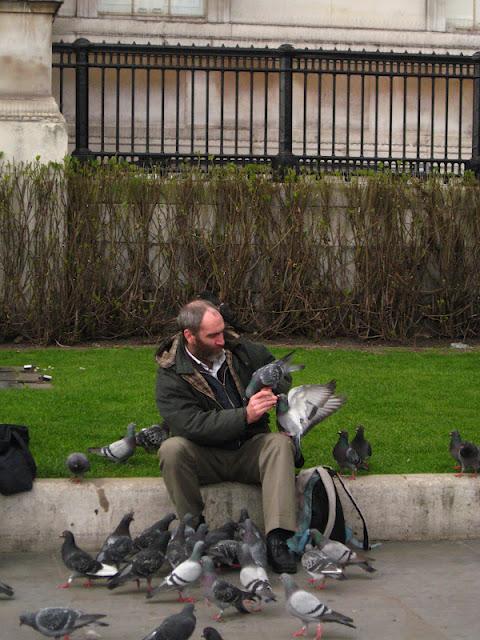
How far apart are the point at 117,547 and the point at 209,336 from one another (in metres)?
1.42

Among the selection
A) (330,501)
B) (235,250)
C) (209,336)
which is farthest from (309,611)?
(235,250)

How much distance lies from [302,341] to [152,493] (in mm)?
6609

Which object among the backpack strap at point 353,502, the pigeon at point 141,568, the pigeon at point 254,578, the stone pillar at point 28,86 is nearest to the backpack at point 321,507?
the backpack strap at point 353,502

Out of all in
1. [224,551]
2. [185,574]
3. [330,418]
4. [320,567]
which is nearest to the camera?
[185,574]

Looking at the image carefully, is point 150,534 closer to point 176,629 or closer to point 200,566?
point 200,566

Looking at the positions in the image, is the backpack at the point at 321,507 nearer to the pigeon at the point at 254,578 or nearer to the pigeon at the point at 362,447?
the pigeon at the point at 362,447

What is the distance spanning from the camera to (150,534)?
7.40 m

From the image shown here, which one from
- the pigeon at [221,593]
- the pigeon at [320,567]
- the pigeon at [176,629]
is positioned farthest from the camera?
the pigeon at [320,567]

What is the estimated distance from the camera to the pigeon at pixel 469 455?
839 cm

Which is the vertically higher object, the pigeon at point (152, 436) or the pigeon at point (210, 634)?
the pigeon at point (152, 436)

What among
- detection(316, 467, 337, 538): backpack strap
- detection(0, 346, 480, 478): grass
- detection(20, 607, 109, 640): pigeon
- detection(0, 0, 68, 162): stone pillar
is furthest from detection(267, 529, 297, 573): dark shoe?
detection(0, 0, 68, 162): stone pillar

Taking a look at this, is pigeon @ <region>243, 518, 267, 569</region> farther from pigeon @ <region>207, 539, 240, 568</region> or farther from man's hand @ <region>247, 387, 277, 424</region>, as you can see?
man's hand @ <region>247, 387, 277, 424</region>

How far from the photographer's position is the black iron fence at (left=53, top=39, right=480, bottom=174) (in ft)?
52.0

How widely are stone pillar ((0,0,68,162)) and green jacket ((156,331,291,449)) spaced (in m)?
6.76
